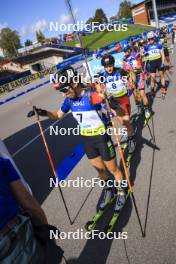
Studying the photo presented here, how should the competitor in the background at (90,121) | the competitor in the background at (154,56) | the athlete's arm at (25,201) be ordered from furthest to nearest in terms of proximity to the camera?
the competitor in the background at (154,56), the competitor in the background at (90,121), the athlete's arm at (25,201)

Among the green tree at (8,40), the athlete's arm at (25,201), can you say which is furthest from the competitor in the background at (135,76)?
the green tree at (8,40)

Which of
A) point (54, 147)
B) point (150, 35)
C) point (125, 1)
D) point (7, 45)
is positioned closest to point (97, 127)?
point (54, 147)

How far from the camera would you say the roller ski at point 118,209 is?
463 centimetres

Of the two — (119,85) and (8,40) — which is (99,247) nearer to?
(119,85)

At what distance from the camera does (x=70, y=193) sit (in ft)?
20.5

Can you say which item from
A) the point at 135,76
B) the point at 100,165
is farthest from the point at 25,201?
the point at 135,76

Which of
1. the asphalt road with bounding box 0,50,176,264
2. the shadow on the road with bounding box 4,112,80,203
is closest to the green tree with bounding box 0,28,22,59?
the shadow on the road with bounding box 4,112,80,203

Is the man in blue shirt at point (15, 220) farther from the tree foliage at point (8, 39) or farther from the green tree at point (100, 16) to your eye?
the green tree at point (100, 16)

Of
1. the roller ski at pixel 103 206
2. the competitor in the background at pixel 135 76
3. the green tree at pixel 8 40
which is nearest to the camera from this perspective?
the roller ski at pixel 103 206

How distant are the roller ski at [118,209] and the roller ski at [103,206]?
0.87 feet

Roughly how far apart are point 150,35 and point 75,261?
1018 cm

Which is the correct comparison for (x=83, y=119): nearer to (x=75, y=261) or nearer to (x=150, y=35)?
(x=75, y=261)

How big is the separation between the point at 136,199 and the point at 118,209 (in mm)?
548

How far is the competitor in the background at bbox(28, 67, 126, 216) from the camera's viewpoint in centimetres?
459
